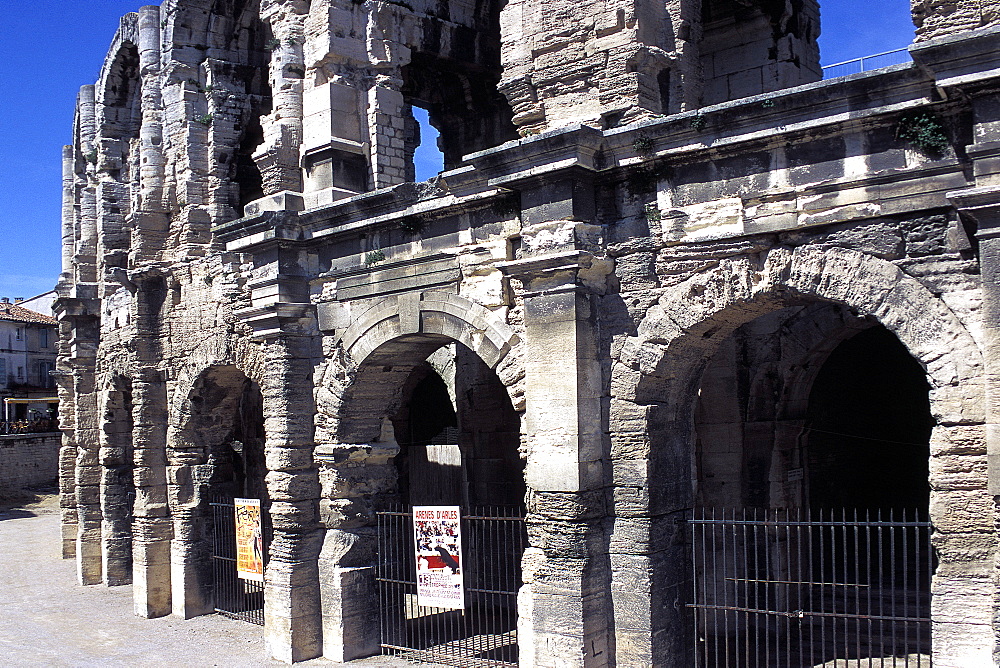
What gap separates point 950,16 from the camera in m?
6.09

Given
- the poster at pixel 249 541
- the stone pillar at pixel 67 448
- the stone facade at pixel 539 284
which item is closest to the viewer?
the stone facade at pixel 539 284

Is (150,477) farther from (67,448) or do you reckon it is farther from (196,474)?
(67,448)

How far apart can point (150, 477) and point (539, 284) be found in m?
8.68

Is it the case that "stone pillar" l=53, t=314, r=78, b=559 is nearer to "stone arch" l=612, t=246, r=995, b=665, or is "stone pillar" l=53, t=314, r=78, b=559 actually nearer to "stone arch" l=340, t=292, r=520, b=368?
"stone arch" l=340, t=292, r=520, b=368

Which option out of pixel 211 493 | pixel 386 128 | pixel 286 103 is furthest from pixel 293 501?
pixel 286 103

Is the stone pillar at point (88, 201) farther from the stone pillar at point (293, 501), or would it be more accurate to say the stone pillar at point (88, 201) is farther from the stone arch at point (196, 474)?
the stone pillar at point (293, 501)

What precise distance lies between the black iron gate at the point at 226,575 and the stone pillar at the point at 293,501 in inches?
105

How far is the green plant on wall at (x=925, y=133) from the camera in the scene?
6.05 meters

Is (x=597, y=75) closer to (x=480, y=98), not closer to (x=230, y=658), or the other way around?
(x=480, y=98)

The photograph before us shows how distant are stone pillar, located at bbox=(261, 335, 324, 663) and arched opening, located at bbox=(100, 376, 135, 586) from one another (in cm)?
609

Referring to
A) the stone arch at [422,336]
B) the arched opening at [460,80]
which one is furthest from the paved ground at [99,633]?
the arched opening at [460,80]

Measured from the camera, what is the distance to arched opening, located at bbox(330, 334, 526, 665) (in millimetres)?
9508

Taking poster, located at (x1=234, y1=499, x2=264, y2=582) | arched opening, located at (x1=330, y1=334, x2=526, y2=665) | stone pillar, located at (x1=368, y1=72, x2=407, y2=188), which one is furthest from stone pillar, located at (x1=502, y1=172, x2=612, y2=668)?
poster, located at (x1=234, y1=499, x2=264, y2=582)

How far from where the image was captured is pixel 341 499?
9.98 metres
